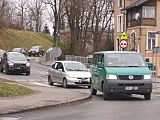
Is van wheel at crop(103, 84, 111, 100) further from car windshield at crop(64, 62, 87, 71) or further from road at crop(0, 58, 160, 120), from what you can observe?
car windshield at crop(64, 62, 87, 71)

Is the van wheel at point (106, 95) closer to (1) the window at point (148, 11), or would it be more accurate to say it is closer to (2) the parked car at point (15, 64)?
(2) the parked car at point (15, 64)

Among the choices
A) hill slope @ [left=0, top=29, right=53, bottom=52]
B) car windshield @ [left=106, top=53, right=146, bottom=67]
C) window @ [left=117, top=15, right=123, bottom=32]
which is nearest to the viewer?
car windshield @ [left=106, top=53, right=146, bottom=67]

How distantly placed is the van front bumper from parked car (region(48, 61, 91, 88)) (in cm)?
819

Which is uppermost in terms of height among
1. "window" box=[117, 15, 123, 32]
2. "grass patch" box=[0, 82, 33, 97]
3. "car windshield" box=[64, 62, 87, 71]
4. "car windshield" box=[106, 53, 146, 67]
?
"window" box=[117, 15, 123, 32]

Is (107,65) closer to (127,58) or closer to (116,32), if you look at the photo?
(127,58)

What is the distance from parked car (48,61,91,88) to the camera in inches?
1025

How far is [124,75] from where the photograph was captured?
17766mm

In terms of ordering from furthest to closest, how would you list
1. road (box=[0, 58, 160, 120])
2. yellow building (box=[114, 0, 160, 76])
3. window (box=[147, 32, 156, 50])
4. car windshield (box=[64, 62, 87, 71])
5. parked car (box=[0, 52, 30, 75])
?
window (box=[147, 32, 156, 50]) → yellow building (box=[114, 0, 160, 76]) → parked car (box=[0, 52, 30, 75]) → car windshield (box=[64, 62, 87, 71]) → road (box=[0, 58, 160, 120])

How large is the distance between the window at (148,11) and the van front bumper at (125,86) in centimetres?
3951

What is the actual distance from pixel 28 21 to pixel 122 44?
87.0 m

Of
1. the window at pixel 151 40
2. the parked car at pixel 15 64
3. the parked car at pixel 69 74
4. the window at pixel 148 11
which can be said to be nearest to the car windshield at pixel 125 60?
the parked car at pixel 69 74

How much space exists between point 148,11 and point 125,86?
132 ft

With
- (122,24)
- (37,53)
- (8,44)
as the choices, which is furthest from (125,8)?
(8,44)

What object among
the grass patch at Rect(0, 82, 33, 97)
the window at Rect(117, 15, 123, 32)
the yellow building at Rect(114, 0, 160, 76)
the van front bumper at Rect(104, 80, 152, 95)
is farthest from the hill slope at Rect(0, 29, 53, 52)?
the van front bumper at Rect(104, 80, 152, 95)
